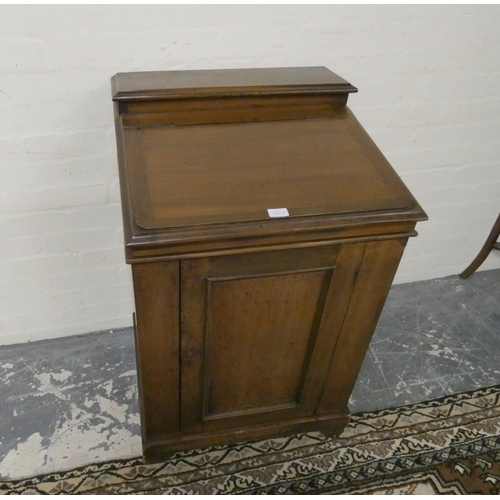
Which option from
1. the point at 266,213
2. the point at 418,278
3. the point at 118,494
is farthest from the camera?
the point at 418,278

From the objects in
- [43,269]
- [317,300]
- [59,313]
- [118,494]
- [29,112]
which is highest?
[29,112]

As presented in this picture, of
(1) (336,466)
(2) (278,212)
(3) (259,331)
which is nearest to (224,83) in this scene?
(2) (278,212)

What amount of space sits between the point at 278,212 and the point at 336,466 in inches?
43.0

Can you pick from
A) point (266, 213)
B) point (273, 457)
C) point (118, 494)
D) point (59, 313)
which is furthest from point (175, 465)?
point (266, 213)

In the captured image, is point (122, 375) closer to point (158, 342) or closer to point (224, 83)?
point (158, 342)

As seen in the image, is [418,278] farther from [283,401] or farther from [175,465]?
[175,465]

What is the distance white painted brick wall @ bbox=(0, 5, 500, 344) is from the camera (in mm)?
1507

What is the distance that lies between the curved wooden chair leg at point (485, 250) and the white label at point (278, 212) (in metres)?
1.71

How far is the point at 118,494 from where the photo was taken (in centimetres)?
170

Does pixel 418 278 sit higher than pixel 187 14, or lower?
lower

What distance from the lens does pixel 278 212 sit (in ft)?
3.93

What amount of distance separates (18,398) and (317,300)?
4.21 feet

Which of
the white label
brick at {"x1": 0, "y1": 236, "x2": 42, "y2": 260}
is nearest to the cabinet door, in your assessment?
the white label

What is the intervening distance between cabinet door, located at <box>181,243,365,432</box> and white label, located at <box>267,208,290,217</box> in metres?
0.12
